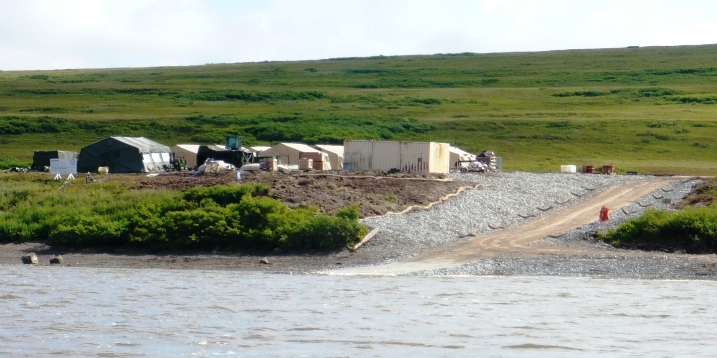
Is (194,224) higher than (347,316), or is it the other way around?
(194,224)

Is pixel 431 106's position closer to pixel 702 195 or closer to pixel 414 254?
pixel 702 195

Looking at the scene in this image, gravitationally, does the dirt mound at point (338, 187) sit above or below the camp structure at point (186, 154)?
below

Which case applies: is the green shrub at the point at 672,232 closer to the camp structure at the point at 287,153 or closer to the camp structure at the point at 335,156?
the camp structure at the point at 335,156

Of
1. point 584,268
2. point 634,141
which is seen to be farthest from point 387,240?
point 634,141

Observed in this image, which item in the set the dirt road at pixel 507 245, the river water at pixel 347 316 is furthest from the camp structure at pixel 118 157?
the river water at pixel 347 316

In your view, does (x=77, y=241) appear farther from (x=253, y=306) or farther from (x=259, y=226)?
(x=253, y=306)

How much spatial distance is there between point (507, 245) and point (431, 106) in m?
86.1

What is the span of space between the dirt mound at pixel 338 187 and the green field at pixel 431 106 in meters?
29.6

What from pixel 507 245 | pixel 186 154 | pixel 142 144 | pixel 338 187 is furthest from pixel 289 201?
pixel 186 154

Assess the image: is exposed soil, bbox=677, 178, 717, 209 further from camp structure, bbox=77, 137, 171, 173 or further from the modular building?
camp structure, bbox=77, 137, 171, 173

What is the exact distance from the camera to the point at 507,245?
1261 inches

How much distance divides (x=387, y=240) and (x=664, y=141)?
6332 cm

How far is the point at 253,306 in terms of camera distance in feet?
67.3

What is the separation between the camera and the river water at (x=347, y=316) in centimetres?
1625
